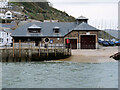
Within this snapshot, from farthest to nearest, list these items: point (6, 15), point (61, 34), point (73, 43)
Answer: point (6, 15) < point (61, 34) < point (73, 43)

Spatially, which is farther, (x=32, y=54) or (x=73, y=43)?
(x=73, y=43)

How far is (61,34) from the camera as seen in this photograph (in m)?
49.1

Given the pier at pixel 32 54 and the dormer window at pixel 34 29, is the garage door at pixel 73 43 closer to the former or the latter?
the dormer window at pixel 34 29

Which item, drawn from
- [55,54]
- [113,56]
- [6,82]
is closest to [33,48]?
[55,54]

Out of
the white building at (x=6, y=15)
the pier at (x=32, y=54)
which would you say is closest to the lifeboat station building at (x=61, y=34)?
the pier at (x=32, y=54)

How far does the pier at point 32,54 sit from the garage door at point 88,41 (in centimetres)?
1185

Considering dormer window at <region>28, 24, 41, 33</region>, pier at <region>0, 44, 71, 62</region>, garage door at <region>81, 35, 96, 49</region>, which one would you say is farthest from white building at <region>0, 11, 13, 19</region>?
pier at <region>0, 44, 71, 62</region>

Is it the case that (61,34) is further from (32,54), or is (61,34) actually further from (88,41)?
(32,54)

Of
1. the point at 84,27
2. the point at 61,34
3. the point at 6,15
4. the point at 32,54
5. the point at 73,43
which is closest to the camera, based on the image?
the point at 32,54

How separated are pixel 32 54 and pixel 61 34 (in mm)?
15025

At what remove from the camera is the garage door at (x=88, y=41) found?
154 ft

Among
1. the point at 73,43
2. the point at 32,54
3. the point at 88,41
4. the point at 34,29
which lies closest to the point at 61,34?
the point at 73,43

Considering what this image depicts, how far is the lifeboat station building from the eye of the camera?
46.8m

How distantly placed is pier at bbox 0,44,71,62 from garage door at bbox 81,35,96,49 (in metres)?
11.9
